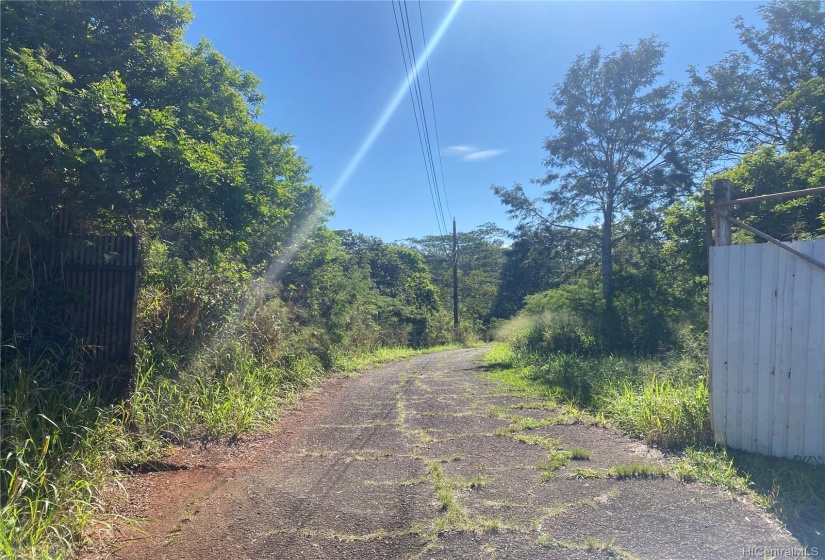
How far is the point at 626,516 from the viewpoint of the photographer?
11.1 ft

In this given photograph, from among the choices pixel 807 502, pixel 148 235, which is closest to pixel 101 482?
pixel 148 235

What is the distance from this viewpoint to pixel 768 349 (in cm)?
418

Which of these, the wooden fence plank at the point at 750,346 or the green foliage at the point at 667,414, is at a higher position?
the wooden fence plank at the point at 750,346

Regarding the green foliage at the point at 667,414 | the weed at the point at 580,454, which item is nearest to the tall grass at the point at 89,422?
the weed at the point at 580,454

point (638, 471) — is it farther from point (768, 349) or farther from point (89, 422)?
point (89, 422)

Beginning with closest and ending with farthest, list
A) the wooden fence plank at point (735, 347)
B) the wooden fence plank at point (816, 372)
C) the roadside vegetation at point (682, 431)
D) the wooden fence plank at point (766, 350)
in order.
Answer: the roadside vegetation at point (682, 431) < the wooden fence plank at point (816, 372) < the wooden fence plank at point (766, 350) < the wooden fence plank at point (735, 347)

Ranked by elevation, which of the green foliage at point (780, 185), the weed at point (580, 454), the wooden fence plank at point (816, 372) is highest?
the green foliage at point (780, 185)

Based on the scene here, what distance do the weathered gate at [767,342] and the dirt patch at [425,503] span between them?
87 centimetres

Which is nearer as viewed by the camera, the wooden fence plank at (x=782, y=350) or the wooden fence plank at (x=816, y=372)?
the wooden fence plank at (x=816, y=372)

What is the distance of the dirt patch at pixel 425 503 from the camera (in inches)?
121

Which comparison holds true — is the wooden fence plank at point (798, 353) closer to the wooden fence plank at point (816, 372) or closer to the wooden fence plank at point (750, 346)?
the wooden fence plank at point (816, 372)

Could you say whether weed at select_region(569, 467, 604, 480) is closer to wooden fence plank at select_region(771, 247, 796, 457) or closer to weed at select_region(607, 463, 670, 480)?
weed at select_region(607, 463, 670, 480)

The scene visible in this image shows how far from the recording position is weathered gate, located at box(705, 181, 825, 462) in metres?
3.90

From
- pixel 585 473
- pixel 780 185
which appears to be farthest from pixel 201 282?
pixel 780 185
